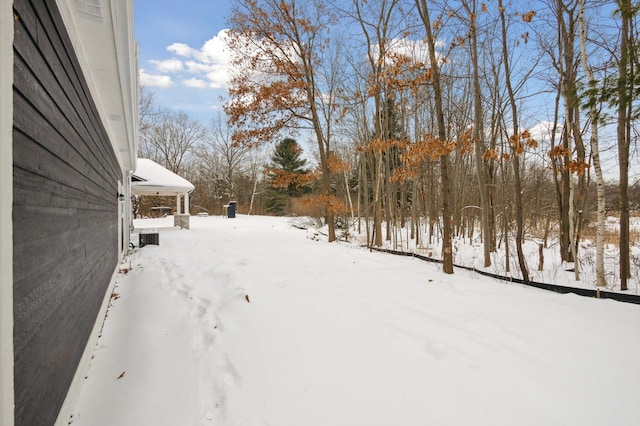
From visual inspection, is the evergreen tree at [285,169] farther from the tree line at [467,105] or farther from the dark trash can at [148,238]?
the dark trash can at [148,238]

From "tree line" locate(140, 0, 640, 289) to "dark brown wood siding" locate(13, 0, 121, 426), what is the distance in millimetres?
4206

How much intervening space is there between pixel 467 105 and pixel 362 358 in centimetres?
1007

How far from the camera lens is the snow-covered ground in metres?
2.01

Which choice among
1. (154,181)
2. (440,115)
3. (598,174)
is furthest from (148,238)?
(598,174)

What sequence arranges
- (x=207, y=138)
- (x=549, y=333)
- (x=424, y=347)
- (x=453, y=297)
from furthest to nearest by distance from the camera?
1. (x=207, y=138)
2. (x=453, y=297)
3. (x=549, y=333)
4. (x=424, y=347)

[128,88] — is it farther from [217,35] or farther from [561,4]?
[217,35]

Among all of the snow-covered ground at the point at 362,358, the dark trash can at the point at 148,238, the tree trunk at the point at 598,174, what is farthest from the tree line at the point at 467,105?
the dark trash can at the point at 148,238

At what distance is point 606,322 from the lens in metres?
3.17

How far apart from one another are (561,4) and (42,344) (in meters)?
7.86

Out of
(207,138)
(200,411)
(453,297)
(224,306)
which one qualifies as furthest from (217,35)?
(207,138)

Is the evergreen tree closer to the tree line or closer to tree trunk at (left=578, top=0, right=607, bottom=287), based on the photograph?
the tree line

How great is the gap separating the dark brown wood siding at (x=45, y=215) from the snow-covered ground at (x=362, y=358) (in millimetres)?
589

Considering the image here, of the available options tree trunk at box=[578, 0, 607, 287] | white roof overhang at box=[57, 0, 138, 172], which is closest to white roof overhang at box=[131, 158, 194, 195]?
white roof overhang at box=[57, 0, 138, 172]

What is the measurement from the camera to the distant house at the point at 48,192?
106 cm
